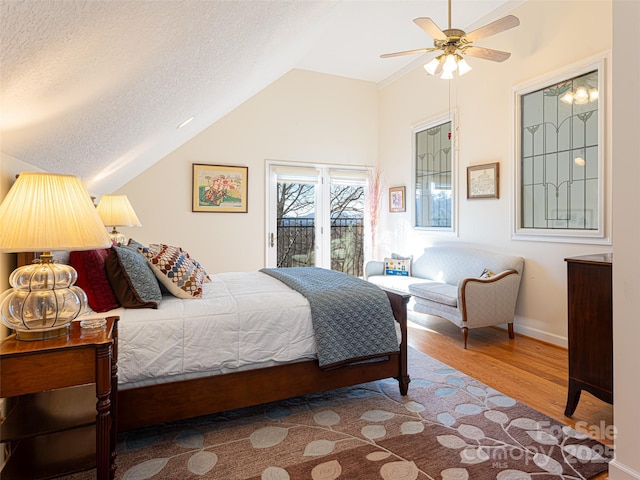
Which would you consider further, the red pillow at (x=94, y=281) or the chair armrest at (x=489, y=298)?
the chair armrest at (x=489, y=298)

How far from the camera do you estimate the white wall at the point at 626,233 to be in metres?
1.52

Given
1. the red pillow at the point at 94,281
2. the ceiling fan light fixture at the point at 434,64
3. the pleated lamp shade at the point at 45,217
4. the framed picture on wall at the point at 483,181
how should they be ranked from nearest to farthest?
the pleated lamp shade at the point at 45,217 → the red pillow at the point at 94,281 → the ceiling fan light fixture at the point at 434,64 → the framed picture on wall at the point at 483,181

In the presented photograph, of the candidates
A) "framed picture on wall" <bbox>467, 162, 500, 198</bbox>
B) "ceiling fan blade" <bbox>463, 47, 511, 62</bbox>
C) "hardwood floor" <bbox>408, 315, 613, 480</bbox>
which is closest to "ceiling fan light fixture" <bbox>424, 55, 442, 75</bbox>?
"ceiling fan blade" <bbox>463, 47, 511, 62</bbox>

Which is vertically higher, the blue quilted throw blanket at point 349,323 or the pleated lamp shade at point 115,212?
the pleated lamp shade at point 115,212

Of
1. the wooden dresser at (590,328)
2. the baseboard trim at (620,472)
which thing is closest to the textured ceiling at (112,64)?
the wooden dresser at (590,328)

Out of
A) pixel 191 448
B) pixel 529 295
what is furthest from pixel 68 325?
pixel 529 295

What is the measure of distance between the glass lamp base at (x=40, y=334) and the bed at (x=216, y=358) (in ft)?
1.10

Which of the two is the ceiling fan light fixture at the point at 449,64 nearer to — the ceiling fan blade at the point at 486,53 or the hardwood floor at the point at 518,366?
the ceiling fan blade at the point at 486,53

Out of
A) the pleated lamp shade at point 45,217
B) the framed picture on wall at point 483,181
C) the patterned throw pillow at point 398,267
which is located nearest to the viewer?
the pleated lamp shade at point 45,217

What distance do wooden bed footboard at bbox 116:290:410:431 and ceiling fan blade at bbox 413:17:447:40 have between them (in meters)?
1.95

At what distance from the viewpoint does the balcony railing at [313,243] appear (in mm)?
5816

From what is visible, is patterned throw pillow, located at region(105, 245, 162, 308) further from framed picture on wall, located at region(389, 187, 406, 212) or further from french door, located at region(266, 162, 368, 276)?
framed picture on wall, located at region(389, 187, 406, 212)

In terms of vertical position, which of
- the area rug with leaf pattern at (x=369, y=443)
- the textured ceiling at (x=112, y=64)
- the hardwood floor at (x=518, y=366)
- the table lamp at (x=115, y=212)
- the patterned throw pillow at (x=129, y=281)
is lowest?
the area rug with leaf pattern at (x=369, y=443)

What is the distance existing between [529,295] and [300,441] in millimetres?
2914
